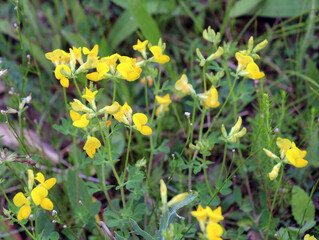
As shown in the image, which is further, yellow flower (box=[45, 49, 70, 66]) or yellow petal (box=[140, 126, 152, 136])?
yellow flower (box=[45, 49, 70, 66])

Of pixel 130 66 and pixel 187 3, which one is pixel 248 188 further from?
pixel 187 3

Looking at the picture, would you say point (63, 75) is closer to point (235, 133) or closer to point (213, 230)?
point (235, 133)

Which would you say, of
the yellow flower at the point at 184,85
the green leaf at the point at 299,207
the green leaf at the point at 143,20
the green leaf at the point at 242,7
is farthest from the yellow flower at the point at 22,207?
the green leaf at the point at 242,7

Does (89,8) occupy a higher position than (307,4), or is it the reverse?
(89,8)

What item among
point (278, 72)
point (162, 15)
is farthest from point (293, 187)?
point (162, 15)

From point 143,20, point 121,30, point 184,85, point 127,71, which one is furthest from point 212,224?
point 121,30

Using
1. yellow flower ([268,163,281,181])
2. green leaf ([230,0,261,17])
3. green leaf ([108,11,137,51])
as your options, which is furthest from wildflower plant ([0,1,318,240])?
green leaf ([230,0,261,17])

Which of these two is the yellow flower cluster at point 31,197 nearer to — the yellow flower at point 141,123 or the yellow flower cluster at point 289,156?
the yellow flower at point 141,123

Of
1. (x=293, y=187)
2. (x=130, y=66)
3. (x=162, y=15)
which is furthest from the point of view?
(x=162, y=15)

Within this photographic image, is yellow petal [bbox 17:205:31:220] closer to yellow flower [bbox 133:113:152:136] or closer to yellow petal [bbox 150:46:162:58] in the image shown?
yellow flower [bbox 133:113:152:136]
